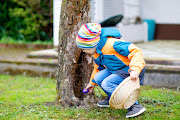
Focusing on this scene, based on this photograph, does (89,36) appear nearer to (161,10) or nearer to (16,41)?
(16,41)

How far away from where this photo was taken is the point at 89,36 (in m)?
2.92

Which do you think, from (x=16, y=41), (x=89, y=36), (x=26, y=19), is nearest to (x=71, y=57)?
(x=89, y=36)

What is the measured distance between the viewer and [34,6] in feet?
29.6

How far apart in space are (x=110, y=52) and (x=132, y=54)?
0.93 ft

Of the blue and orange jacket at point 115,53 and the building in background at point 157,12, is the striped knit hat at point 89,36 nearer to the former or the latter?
the blue and orange jacket at point 115,53

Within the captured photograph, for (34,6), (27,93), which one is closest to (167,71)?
(27,93)

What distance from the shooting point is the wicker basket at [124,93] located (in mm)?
2807

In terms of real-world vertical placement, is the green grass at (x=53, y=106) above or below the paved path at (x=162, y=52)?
below

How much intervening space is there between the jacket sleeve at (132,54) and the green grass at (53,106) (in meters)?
0.68

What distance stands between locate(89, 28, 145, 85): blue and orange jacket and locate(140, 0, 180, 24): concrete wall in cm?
642

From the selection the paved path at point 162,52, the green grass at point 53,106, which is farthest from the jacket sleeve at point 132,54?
the paved path at point 162,52

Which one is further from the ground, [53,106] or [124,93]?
[124,93]

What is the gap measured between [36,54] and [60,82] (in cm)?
264

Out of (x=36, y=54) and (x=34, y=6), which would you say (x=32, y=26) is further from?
(x=36, y=54)
